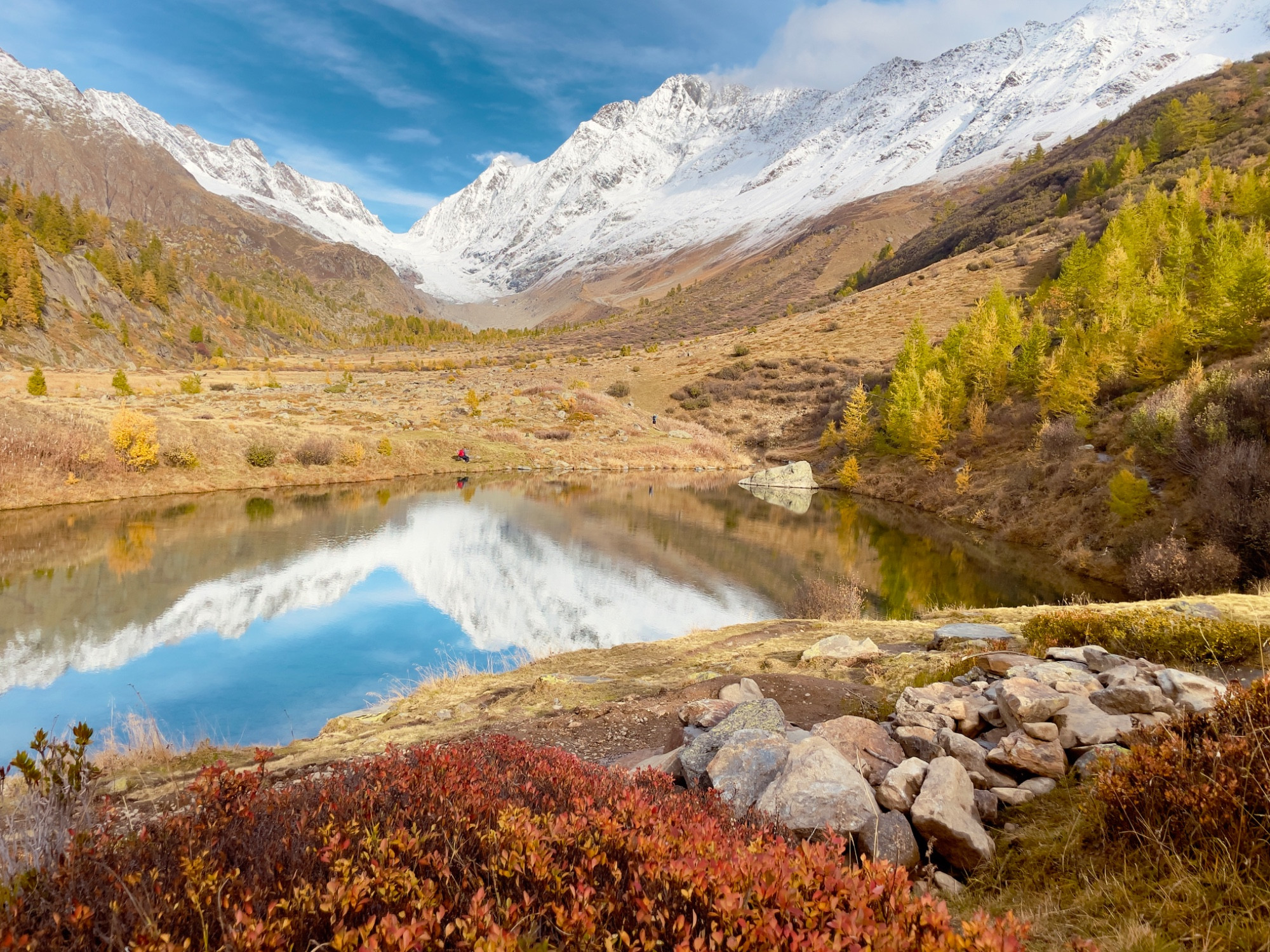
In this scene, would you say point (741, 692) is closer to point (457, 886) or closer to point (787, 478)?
point (457, 886)

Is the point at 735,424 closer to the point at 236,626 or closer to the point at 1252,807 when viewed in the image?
the point at 236,626

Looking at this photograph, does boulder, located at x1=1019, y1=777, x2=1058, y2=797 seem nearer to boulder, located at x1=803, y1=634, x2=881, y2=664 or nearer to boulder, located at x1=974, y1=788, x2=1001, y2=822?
boulder, located at x1=974, y1=788, x2=1001, y2=822

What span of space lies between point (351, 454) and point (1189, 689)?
46290mm

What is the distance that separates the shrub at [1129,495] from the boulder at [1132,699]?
818 inches

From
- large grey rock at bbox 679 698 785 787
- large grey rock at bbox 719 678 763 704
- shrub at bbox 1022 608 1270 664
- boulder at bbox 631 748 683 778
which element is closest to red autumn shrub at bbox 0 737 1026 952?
large grey rock at bbox 679 698 785 787

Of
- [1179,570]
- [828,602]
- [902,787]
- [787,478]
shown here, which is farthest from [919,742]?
[787,478]

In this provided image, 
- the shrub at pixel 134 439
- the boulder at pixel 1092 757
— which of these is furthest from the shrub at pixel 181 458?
the boulder at pixel 1092 757

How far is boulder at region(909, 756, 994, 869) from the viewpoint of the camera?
14.7 feet

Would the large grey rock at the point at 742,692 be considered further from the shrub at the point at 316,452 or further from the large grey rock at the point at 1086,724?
the shrub at the point at 316,452

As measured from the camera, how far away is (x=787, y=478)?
179ft

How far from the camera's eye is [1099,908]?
348cm

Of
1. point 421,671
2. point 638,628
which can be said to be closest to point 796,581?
point 638,628

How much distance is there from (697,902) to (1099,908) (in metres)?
2.54

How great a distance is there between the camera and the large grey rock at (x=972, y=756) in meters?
5.36
